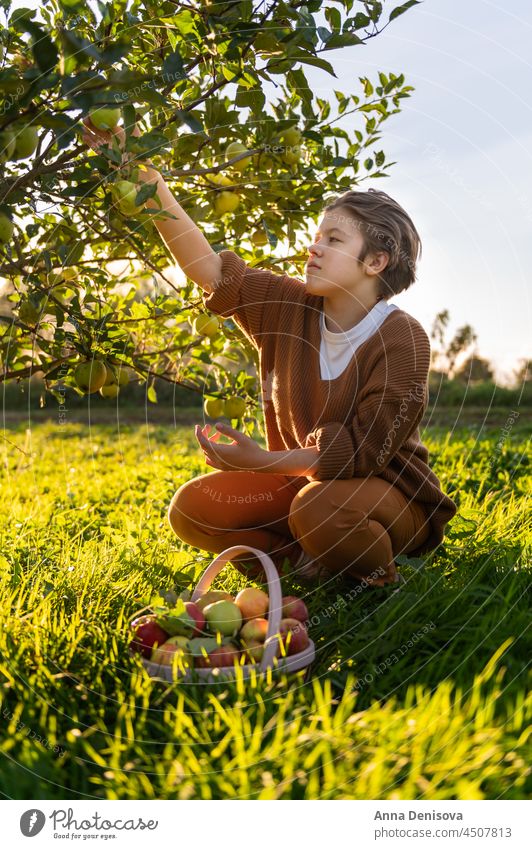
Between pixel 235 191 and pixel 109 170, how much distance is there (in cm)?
74

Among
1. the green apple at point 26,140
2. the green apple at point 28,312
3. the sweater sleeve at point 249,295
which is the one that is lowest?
the green apple at point 28,312

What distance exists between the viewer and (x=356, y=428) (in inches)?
91.3

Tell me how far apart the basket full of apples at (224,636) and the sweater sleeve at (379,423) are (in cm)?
38

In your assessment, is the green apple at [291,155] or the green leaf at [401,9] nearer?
the green leaf at [401,9]

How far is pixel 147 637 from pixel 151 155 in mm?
1183

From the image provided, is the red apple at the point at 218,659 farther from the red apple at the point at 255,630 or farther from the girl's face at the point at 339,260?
the girl's face at the point at 339,260

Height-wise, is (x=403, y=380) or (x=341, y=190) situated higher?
(x=341, y=190)

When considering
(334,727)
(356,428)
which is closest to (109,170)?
(356,428)

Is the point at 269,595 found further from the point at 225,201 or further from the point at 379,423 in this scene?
the point at 225,201

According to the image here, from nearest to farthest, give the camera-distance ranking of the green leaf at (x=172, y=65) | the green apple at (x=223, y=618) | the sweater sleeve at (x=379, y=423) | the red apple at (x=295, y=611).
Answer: the green leaf at (x=172, y=65) → the green apple at (x=223, y=618) → the red apple at (x=295, y=611) → the sweater sleeve at (x=379, y=423)

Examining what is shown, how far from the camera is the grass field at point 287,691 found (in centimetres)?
149

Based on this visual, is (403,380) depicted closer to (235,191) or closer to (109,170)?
(235,191)

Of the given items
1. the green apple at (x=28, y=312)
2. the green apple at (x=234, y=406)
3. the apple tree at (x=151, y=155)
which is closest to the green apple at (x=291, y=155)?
the apple tree at (x=151, y=155)
